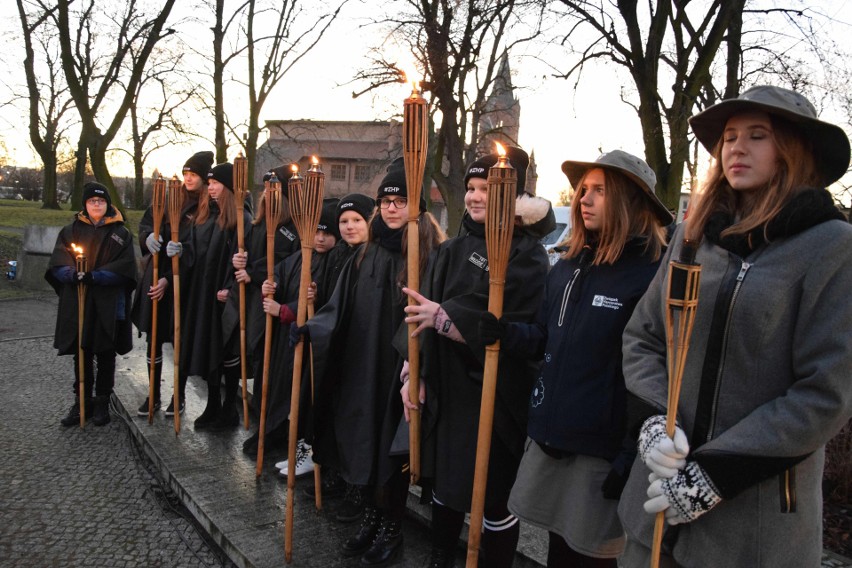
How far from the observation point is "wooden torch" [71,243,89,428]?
5641mm

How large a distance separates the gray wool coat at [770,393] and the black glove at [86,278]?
211 inches

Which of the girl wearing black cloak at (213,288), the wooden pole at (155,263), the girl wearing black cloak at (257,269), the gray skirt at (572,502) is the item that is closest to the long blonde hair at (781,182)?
the gray skirt at (572,502)

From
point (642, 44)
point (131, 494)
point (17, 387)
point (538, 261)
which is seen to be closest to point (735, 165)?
point (538, 261)

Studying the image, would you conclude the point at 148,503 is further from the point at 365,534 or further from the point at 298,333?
the point at 298,333

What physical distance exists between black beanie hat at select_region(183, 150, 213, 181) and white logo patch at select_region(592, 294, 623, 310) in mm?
4344

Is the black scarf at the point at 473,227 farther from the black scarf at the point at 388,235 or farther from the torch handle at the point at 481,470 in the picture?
the torch handle at the point at 481,470

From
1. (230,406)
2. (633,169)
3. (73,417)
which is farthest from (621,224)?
(73,417)

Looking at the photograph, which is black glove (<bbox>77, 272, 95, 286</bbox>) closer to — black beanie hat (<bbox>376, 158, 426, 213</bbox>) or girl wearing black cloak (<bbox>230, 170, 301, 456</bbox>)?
girl wearing black cloak (<bbox>230, 170, 301, 456</bbox>)

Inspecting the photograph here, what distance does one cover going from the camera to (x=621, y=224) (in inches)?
94.7

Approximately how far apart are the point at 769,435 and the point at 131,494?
4298mm

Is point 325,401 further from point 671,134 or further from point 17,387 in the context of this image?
point 671,134

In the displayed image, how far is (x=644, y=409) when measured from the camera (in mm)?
1984

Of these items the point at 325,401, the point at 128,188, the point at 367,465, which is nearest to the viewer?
the point at 367,465

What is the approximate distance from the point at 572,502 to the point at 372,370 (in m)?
1.54
